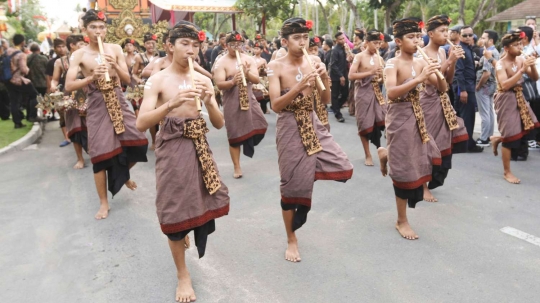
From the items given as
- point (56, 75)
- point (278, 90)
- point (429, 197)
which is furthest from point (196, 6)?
point (278, 90)

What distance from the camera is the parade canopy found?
25.0 m

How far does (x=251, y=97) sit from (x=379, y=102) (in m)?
2.02

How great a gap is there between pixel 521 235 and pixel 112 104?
14.8 feet

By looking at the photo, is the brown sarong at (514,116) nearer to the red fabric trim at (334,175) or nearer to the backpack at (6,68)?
the red fabric trim at (334,175)

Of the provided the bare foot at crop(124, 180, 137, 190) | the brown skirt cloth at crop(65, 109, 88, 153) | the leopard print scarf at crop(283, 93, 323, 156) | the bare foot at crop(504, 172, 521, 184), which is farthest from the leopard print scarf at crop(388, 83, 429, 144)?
the brown skirt cloth at crop(65, 109, 88, 153)

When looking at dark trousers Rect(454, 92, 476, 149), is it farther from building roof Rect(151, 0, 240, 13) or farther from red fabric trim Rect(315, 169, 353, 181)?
building roof Rect(151, 0, 240, 13)

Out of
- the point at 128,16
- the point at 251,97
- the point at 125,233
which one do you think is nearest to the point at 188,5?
the point at 128,16

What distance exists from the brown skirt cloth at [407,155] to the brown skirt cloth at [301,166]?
714mm

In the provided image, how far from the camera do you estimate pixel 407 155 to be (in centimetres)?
462

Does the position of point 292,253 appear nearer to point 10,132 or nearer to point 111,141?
point 111,141

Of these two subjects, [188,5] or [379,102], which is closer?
[379,102]

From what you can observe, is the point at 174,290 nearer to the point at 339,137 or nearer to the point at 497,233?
the point at 497,233

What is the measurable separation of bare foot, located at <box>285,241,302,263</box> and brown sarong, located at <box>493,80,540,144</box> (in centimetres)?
362

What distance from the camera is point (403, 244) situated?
4531 mm
